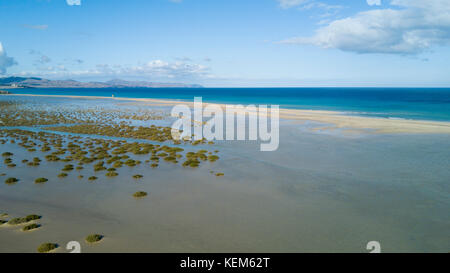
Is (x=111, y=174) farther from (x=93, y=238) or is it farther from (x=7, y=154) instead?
(x=7, y=154)

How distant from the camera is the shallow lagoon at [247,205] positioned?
13836mm

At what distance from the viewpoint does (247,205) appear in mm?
18094

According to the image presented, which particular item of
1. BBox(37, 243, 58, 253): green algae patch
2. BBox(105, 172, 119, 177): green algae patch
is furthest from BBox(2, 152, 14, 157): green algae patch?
BBox(37, 243, 58, 253): green algae patch

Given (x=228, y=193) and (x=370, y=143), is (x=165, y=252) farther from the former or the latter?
(x=370, y=143)

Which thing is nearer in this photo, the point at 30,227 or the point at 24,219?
the point at 30,227

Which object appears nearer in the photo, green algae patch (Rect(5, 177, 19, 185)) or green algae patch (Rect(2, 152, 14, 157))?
green algae patch (Rect(5, 177, 19, 185))

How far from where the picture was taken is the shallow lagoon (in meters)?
13.8

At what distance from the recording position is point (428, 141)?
38.1 meters

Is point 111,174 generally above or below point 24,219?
above

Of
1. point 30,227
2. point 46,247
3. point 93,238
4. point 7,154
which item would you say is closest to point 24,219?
point 30,227

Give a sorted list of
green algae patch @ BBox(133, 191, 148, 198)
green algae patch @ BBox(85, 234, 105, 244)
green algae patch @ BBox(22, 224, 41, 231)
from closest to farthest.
→ green algae patch @ BBox(85, 234, 105, 244), green algae patch @ BBox(22, 224, 41, 231), green algae patch @ BBox(133, 191, 148, 198)

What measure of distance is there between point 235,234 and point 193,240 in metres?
2.31

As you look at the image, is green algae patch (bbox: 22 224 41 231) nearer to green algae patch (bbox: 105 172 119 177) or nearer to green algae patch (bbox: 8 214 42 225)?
green algae patch (bbox: 8 214 42 225)
